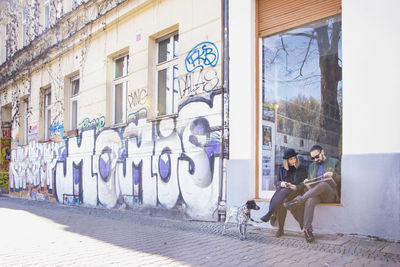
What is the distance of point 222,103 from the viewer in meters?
7.05

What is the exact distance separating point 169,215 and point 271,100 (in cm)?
318

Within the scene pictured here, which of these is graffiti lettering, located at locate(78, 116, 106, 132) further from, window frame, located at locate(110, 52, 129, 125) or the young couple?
the young couple

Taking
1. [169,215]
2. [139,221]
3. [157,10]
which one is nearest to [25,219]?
[139,221]

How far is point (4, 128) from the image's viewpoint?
18.3 metres

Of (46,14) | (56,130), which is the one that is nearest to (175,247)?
(56,130)

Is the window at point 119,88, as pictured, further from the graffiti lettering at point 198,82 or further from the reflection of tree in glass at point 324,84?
the reflection of tree in glass at point 324,84

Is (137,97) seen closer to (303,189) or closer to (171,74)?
(171,74)

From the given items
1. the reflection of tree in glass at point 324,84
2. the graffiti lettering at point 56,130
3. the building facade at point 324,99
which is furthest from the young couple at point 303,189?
the graffiti lettering at point 56,130

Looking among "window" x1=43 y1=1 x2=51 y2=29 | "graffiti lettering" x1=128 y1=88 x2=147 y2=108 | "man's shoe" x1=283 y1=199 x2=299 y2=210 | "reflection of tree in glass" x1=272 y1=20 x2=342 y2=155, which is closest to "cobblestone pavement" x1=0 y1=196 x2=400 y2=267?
"man's shoe" x1=283 y1=199 x2=299 y2=210

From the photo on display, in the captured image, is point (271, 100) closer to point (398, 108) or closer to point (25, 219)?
point (398, 108)

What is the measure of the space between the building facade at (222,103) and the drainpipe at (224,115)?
20mm

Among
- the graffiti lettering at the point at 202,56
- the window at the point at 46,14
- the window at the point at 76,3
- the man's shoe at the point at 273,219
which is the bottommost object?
the man's shoe at the point at 273,219

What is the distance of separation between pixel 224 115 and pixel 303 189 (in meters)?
2.15

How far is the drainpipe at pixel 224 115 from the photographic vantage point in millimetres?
6918
